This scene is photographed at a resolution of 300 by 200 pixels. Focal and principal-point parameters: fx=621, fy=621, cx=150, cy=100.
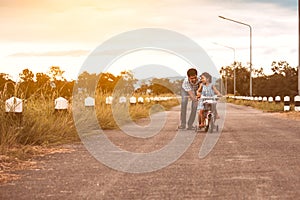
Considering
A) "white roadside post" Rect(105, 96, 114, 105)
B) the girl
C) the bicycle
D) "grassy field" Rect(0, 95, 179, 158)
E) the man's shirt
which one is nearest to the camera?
"grassy field" Rect(0, 95, 179, 158)

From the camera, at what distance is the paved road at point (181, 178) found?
643 centimetres

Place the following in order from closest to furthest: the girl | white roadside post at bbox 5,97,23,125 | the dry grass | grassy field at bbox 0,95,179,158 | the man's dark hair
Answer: the dry grass
grassy field at bbox 0,95,179,158
white roadside post at bbox 5,97,23,125
the girl
the man's dark hair

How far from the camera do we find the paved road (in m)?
6.43

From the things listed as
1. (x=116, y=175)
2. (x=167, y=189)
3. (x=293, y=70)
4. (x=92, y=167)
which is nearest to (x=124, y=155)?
(x=92, y=167)

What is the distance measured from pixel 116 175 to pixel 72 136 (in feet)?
20.5

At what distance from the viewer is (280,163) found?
8961 mm

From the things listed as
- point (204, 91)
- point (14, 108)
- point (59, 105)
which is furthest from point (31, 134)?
point (204, 91)

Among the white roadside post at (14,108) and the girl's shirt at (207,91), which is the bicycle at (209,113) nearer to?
the girl's shirt at (207,91)

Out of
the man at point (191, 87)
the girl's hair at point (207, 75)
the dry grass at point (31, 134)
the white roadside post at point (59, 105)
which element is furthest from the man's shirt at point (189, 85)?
the white roadside post at point (59, 105)

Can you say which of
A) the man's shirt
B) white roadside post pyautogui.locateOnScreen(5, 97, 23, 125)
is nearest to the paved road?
white roadside post pyautogui.locateOnScreen(5, 97, 23, 125)

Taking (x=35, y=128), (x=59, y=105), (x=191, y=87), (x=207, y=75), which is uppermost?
(x=207, y=75)

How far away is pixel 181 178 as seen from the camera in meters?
7.56

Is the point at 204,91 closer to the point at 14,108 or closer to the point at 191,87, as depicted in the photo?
the point at 191,87

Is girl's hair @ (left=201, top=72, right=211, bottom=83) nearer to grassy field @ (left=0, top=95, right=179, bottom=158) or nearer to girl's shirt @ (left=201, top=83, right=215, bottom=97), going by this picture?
girl's shirt @ (left=201, top=83, right=215, bottom=97)
